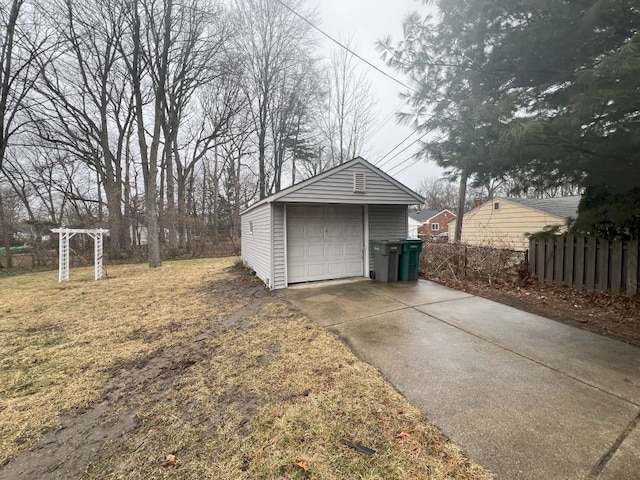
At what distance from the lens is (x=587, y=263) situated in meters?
5.32

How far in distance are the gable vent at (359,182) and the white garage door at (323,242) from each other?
27.2 inches

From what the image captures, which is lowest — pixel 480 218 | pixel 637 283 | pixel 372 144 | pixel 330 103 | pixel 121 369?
pixel 121 369

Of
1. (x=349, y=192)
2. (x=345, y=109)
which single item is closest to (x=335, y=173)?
(x=349, y=192)

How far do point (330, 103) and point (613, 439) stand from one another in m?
17.9

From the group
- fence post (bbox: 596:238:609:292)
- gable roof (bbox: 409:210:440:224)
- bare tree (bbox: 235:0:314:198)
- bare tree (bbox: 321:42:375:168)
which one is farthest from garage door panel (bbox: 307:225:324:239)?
gable roof (bbox: 409:210:440:224)

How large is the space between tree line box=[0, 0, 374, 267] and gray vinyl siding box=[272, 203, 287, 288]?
7.80 m

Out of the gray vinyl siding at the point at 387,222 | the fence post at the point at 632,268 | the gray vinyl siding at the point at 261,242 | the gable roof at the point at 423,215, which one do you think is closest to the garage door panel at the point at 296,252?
the gray vinyl siding at the point at 261,242

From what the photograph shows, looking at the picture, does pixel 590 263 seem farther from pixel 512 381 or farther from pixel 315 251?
pixel 315 251

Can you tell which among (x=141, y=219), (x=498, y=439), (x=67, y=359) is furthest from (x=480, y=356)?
(x=141, y=219)

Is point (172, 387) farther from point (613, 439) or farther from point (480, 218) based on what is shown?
point (480, 218)

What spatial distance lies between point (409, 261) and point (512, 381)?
4642 millimetres

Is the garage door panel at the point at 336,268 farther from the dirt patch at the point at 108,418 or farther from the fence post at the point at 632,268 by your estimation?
the fence post at the point at 632,268

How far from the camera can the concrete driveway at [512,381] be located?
1.69m

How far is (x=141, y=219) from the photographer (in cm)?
1421
